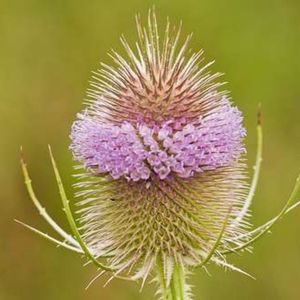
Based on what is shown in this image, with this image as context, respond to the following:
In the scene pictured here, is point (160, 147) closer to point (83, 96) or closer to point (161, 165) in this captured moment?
point (161, 165)

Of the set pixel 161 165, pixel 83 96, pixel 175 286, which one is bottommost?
pixel 175 286

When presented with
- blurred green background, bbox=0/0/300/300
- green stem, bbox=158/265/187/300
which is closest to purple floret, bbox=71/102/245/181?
green stem, bbox=158/265/187/300

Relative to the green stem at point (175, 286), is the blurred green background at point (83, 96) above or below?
above

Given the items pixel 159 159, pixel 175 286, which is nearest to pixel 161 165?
pixel 159 159

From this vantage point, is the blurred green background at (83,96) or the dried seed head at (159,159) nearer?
the dried seed head at (159,159)

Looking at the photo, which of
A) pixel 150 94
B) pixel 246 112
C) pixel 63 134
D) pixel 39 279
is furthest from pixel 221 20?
pixel 150 94

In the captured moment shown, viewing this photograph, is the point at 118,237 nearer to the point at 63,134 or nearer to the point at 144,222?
the point at 144,222

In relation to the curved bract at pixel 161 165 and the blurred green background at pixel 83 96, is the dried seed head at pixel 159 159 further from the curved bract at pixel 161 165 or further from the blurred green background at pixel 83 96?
the blurred green background at pixel 83 96

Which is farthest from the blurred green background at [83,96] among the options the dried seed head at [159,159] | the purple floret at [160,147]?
the purple floret at [160,147]
